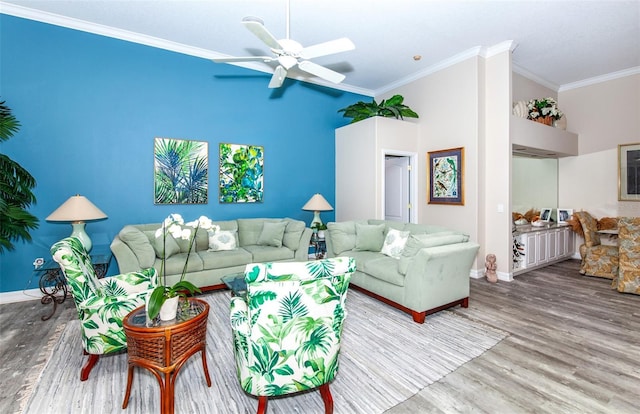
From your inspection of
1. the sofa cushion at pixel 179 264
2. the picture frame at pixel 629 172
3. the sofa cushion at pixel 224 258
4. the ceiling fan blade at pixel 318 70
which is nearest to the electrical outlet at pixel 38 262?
the sofa cushion at pixel 179 264

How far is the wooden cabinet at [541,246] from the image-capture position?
5000 millimetres

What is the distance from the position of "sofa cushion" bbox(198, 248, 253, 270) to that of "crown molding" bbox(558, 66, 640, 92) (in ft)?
23.4

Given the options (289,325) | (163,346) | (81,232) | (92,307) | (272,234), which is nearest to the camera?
(289,325)

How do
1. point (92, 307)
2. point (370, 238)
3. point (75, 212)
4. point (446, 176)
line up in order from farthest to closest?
point (446, 176)
point (370, 238)
point (75, 212)
point (92, 307)

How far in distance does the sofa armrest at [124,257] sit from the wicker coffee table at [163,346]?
5.95 ft

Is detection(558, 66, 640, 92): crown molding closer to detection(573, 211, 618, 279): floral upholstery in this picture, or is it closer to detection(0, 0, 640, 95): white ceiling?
detection(0, 0, 640, 95): white ceiling

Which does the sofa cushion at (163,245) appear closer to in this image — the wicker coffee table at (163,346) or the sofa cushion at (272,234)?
the sofa cushion at (272,234)

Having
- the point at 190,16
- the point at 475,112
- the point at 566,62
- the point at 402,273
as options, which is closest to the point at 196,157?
the point at 190,16

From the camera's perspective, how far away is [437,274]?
312cm

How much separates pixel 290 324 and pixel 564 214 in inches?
264

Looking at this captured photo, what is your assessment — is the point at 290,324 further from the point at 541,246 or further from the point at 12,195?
the point at 541,246

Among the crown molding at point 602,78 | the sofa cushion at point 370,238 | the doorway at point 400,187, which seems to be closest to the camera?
the sofa cushion at point 370,238

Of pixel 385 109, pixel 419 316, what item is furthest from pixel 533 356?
pixel 385 109

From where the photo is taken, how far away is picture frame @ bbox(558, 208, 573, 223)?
19.2ft
